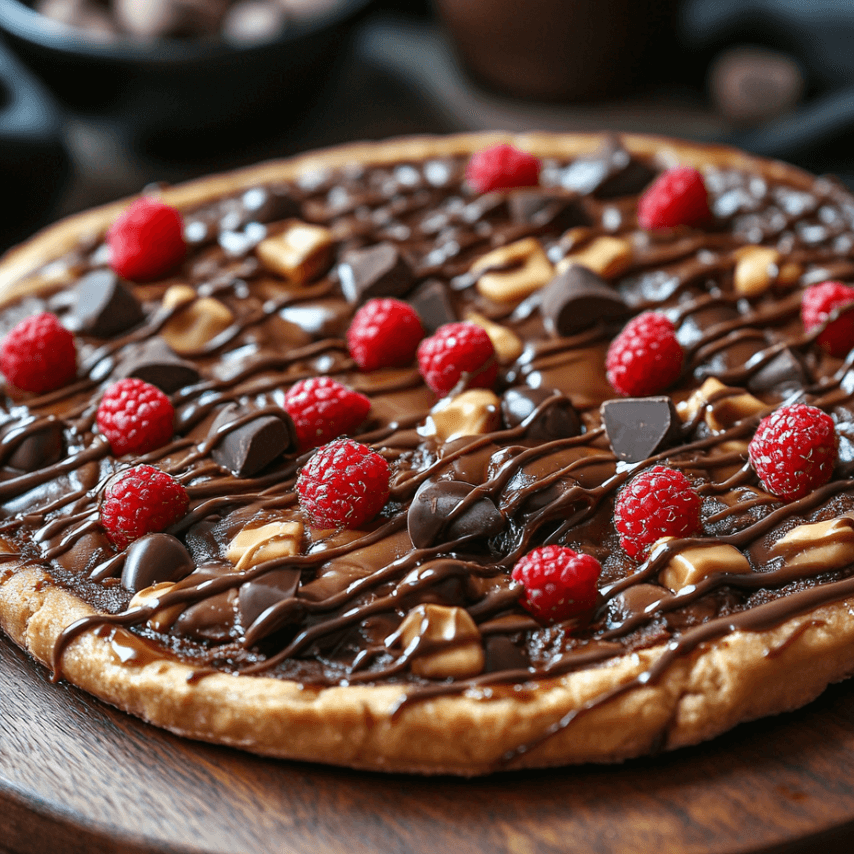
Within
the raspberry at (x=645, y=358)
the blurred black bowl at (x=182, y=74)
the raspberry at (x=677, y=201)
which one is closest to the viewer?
the raspberry at (x=645, y=358)

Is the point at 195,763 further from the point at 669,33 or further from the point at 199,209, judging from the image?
the point at 669,33

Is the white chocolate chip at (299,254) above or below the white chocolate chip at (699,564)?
above

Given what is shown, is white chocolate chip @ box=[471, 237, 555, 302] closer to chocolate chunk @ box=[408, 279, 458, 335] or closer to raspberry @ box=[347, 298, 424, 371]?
chocolate chunk @ box=[408, 279, 458, 335]

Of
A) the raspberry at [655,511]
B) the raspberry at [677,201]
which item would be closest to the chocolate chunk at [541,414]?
the raspberry at [655,511]

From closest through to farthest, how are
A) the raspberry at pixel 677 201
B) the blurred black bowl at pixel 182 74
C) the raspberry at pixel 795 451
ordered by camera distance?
the raspberry at pixel 795 451 → the raspberry at pixel 677 201 → the blurred black bowl at pixel 182 74

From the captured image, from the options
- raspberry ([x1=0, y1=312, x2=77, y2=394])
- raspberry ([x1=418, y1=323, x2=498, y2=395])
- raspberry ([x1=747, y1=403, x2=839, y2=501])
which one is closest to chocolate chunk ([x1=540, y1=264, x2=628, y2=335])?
raspberry ([x1=418, y1=323, x2=498, y2=395])

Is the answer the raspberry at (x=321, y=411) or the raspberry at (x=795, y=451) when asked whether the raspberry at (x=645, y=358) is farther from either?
the raspberry at (x=321, y=411)

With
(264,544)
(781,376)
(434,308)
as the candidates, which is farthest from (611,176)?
(264,544)
